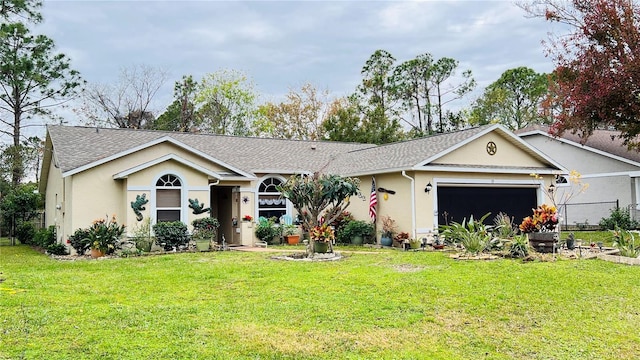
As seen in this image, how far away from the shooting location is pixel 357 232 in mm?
18828

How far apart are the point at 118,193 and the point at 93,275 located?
6.06 m

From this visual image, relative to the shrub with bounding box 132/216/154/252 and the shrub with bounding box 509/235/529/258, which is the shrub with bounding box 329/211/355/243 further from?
the shrub with bounding box 509/235/529/258

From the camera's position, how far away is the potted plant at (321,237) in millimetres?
14406

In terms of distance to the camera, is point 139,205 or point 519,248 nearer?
point 519,248

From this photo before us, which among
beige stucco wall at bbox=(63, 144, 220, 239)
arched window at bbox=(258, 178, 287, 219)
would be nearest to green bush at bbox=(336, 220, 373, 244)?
arched window at bbox=(258, 178, 287, 219)

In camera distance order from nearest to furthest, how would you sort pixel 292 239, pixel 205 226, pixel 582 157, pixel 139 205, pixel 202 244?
pixel 139 205 → pixel 202 244 → pixel 205 226 → pixel 292 239 → pixel 582 157

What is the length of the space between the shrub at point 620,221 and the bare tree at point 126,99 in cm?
3186

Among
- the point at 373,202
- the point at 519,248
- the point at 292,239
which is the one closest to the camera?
the point at 519,248

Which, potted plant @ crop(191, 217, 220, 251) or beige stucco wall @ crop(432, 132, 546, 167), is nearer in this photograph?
potted plant @ crop(191, 217, 220, 251)

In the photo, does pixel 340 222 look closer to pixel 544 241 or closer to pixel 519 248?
pixel 519 248

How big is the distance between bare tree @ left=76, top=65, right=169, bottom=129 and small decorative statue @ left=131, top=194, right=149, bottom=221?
24.4 m

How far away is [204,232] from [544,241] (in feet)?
33.4

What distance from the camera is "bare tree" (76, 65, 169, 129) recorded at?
3778 cm

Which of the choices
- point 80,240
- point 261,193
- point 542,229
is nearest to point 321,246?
point 542,229
